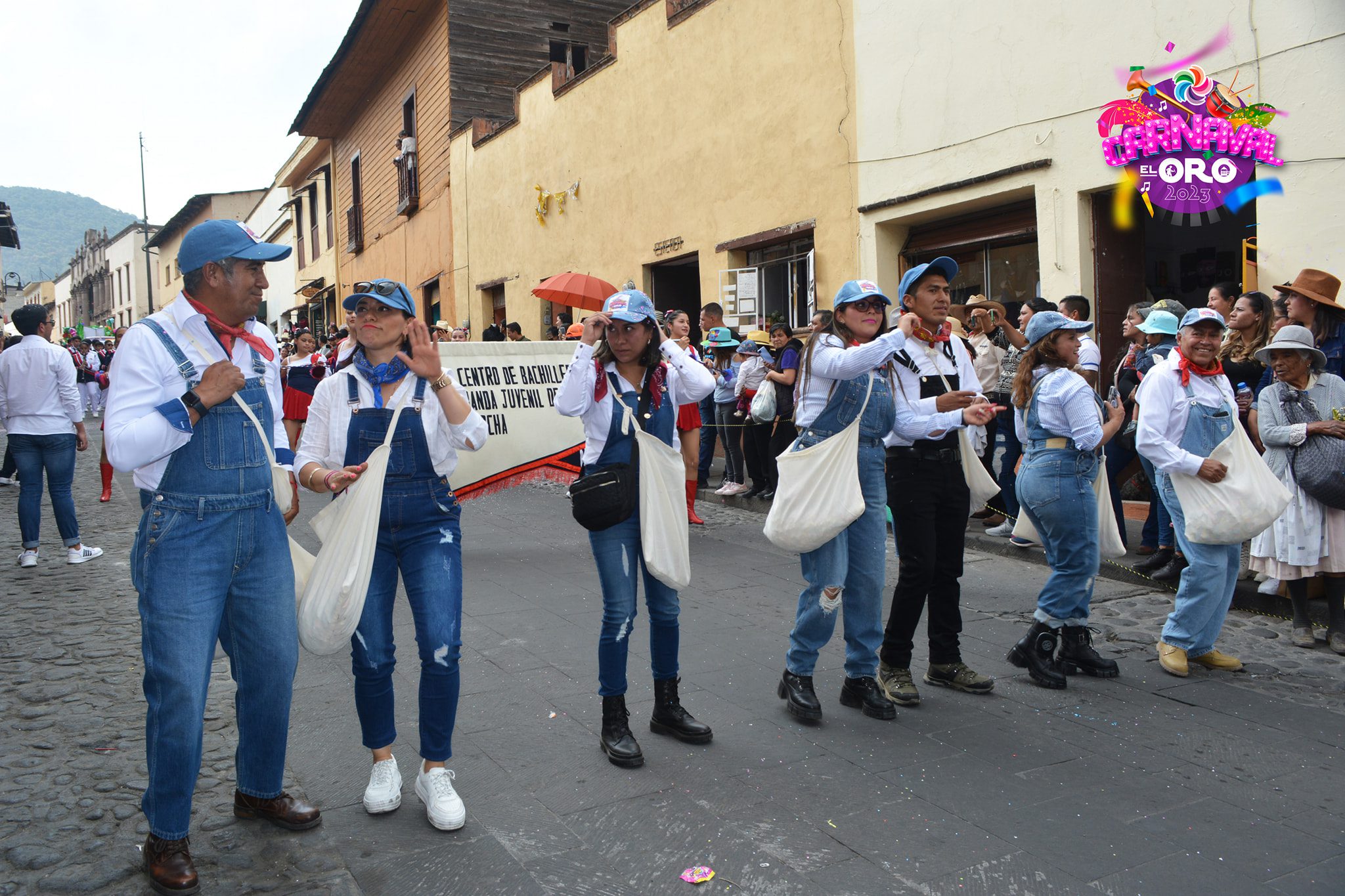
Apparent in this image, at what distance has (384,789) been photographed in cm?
372

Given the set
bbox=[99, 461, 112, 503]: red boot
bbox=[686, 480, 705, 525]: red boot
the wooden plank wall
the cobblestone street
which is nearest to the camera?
the cobblestone street

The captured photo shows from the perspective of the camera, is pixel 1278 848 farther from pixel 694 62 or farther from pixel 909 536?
pixel 694 62

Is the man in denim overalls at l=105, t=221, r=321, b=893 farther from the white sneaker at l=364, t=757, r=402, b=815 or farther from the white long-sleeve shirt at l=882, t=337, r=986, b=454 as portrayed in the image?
the white long-sleeve shirt at l=882, t=337, r=986, b=454

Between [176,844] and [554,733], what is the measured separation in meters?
1.66

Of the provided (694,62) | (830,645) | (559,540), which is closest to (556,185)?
(694,62)

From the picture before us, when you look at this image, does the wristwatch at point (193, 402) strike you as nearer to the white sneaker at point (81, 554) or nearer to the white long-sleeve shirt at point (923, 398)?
the white long-sleeve shirt at point (923, 398)

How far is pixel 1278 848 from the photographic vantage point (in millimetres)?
3410

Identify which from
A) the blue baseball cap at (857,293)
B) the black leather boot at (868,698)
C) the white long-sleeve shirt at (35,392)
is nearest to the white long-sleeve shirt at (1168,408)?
the blue baseball cap at (857,293)

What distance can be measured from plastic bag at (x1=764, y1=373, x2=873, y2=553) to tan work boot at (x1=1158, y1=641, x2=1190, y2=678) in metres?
2.03

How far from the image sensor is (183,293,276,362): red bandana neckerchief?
3314 millimetres

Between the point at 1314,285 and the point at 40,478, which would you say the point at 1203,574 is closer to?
the point at 1314,285

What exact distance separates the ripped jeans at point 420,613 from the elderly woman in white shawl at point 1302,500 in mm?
4486

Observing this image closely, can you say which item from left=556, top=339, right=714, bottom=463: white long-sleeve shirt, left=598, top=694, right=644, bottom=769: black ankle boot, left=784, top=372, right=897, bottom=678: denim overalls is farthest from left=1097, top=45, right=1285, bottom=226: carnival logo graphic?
left=598, top=694, right=644, bottom=769: black ankle boot

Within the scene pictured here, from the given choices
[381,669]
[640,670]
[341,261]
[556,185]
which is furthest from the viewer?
[341,261]
